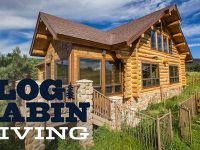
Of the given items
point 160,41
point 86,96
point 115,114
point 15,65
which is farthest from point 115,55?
point 15,65

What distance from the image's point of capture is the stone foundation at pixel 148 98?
1467 centimetres

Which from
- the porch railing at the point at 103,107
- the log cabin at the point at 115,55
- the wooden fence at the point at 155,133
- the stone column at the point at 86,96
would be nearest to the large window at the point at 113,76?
the log cabin at the point at 115,55

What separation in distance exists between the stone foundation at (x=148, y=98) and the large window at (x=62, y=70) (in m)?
4.22

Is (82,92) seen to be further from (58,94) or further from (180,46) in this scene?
(180,46)

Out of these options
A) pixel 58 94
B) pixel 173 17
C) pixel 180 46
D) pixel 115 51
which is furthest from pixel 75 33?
pixel 180 46

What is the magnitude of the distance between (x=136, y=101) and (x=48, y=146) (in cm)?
759

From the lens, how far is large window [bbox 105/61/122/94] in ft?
43.5

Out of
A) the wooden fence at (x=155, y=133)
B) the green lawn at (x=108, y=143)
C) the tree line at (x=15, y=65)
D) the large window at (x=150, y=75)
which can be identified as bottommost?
the green lawn at (x=108, y=143)

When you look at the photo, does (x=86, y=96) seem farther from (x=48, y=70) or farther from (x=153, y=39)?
(x=153, y=39)

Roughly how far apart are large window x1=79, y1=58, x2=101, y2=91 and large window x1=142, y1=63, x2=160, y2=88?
4.31 meters

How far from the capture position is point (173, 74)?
69.0ft

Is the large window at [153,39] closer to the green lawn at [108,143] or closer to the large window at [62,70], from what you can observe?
the large window at [62,70]

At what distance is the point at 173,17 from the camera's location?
1903 centimetres

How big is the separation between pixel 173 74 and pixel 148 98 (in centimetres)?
619
